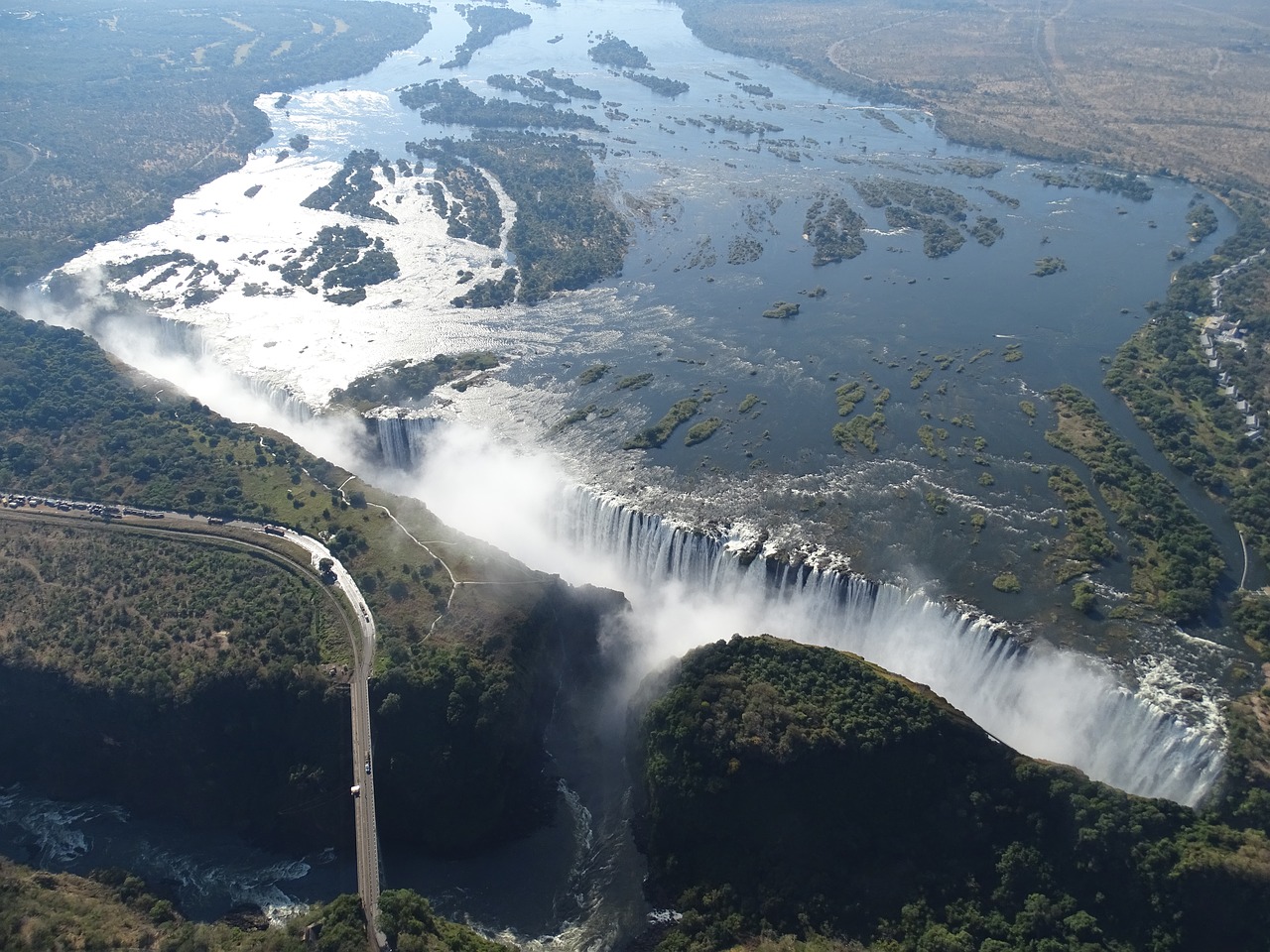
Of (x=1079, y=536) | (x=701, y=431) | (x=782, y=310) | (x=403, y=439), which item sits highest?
(x=782, y=310)

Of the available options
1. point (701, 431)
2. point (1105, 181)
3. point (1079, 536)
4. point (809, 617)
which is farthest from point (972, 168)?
point (809, 617)

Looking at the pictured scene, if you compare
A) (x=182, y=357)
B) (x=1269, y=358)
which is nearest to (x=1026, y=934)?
(x=1269, y=358)

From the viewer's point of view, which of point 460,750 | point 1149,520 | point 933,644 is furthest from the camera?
point 1149,520

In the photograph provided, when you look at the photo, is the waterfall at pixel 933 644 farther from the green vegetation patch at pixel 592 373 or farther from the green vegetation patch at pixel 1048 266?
the green vegetation patch at pixel 1048 266

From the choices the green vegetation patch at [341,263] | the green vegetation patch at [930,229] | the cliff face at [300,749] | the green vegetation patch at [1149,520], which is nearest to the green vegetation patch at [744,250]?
the green vegetation patch at [930,229]

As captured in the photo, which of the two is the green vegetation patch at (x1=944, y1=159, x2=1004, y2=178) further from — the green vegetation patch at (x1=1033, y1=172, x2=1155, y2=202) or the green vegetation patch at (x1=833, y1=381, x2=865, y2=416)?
the green vegetation patch at (x1=833, y1=381, x2=865, y2=416)

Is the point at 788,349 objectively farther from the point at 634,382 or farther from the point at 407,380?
the point at 407,380
